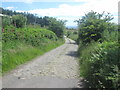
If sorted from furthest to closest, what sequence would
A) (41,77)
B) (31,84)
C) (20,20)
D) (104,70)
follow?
(20,20) → (41,77) → (31,84) → (104,70)

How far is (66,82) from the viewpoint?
240 inches

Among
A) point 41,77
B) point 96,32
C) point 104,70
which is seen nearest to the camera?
point 104,70

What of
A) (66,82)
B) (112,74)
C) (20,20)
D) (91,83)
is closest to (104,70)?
(112,74)

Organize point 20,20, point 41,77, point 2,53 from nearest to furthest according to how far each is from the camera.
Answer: point 41,77 < point 2,53 < point 20,20

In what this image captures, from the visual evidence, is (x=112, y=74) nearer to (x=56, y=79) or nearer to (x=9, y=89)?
(x=56, y=79)

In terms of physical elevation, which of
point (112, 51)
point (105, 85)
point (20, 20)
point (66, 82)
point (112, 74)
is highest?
point (20, 20)

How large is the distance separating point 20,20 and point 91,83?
18.5 m

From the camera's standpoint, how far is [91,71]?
5785 mm

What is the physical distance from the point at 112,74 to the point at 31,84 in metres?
A: 3.04

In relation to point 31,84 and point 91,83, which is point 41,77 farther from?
point 91,83

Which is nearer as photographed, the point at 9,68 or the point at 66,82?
the point at 66,82

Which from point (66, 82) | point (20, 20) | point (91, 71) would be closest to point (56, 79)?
point (66, 82)

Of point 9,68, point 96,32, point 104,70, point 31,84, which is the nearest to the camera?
point 104,70

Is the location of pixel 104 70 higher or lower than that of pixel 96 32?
lower
